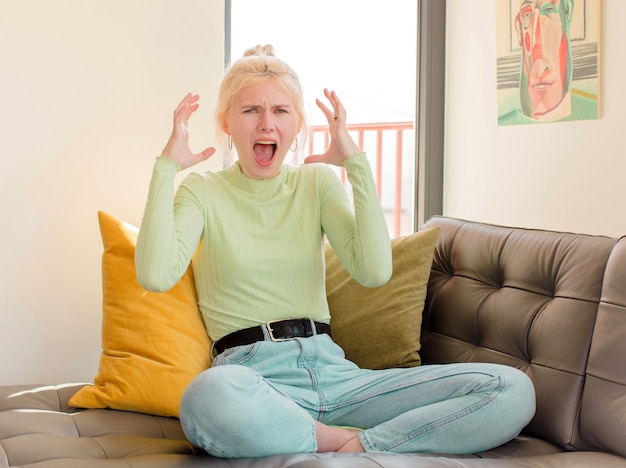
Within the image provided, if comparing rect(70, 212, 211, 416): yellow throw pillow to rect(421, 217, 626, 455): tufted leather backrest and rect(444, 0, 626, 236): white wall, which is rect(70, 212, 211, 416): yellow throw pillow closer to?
rect(421, 217, 626, 455): tufted leather backrest

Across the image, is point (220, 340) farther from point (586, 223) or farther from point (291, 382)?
point (586, 223)

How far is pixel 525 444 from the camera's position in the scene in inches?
71.3

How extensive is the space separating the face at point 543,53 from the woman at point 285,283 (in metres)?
0.94

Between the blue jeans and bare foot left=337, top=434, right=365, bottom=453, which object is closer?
the blue jeans

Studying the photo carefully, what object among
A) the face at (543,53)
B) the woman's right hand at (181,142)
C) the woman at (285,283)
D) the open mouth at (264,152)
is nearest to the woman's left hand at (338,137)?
the woman at (285,283)

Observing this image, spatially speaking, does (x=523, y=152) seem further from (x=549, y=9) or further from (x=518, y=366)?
(x=518, y=366)

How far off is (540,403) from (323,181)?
30.2 inches

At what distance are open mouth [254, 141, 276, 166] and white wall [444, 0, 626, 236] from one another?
105cm

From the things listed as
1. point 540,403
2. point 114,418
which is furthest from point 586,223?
point 114,418

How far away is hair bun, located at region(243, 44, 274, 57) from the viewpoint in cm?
215

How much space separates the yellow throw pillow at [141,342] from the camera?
2.00m

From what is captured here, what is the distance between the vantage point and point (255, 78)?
6.70ft

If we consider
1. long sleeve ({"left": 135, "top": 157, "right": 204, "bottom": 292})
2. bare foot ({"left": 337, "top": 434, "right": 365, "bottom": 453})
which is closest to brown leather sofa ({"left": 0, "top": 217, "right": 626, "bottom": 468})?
bare foot ({"left": 337, "top": 434, "right": 365, "bottom": 453})

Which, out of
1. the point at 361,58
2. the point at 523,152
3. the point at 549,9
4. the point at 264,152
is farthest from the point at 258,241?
the point at 361,58
